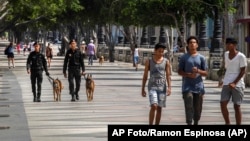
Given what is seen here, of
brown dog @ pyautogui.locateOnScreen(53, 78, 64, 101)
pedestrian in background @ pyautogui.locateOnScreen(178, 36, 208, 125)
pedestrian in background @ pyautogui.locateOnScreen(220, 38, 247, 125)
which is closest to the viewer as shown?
pedestrian in background @ pyautogui.locateOnScreen(178, 36, 208, 125)

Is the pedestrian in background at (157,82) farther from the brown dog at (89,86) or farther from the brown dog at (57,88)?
the brown dog at (57,88)

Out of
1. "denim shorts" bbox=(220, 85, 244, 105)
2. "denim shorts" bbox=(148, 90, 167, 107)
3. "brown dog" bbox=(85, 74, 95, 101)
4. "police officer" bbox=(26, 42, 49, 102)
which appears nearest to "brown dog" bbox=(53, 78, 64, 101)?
"police officer" bbox=(26, 42, 49, 102)

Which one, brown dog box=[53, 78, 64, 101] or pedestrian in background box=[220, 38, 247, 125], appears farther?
brown dog box=[53, 78, 64, 101]

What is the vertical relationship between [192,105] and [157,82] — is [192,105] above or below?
below

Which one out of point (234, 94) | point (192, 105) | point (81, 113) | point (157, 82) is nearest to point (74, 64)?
point (81, 113)

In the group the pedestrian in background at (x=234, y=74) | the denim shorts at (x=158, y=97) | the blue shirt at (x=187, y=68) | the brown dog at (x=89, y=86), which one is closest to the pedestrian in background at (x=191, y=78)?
the blue shirt at (x=187, y=68)

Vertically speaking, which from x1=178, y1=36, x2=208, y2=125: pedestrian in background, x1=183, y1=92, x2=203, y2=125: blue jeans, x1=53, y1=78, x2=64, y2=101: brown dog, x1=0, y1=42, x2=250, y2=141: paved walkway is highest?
x1=178, y1=36, x2=208, y2=125: pedestrian in background

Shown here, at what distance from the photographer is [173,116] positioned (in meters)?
19.5

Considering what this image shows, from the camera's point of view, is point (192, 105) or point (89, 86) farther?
point (89, 86)

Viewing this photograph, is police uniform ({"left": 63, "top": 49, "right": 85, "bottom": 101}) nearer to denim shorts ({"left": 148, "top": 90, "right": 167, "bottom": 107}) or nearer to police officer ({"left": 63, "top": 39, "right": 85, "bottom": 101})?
police officer ({"left": 63, "top": 39, "right": 85, "bottom": 101})

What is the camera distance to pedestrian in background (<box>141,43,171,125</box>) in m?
15.1

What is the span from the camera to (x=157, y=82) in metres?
15.2

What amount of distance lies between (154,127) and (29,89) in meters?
21.7

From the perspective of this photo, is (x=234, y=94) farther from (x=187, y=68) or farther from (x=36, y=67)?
(x=36, y=67)
